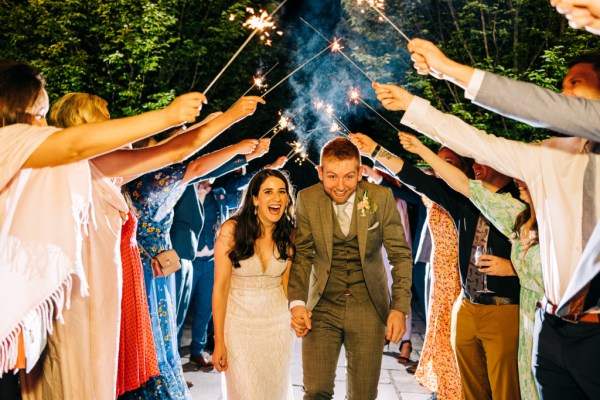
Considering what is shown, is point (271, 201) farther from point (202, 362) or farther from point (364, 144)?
point (202, 362)

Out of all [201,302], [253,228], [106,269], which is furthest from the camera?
[201,302]

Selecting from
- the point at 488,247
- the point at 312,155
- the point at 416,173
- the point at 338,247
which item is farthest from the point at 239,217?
the point at 312,155

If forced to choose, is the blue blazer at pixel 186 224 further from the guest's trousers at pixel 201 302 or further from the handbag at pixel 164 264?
the handbag at pixel 164 264

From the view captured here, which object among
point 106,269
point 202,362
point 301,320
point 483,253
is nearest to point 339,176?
point 301,320

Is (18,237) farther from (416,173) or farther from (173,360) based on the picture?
(416,173)

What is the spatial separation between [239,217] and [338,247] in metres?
0.90

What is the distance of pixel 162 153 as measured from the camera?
11.0ft

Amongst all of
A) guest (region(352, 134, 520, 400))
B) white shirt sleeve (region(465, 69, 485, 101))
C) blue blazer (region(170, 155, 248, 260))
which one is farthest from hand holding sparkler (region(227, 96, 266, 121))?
blue blazer (region(170, 155, 248, 260))

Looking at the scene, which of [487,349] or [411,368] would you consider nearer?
[487,349]

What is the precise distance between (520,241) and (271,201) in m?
2.00

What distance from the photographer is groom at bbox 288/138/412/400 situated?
429cm

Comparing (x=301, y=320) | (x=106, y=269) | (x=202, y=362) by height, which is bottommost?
(x=202, y=362)

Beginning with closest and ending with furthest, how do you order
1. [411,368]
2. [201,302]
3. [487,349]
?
[487,349]
[411,368]
[201,302]

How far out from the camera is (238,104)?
12.3ft
